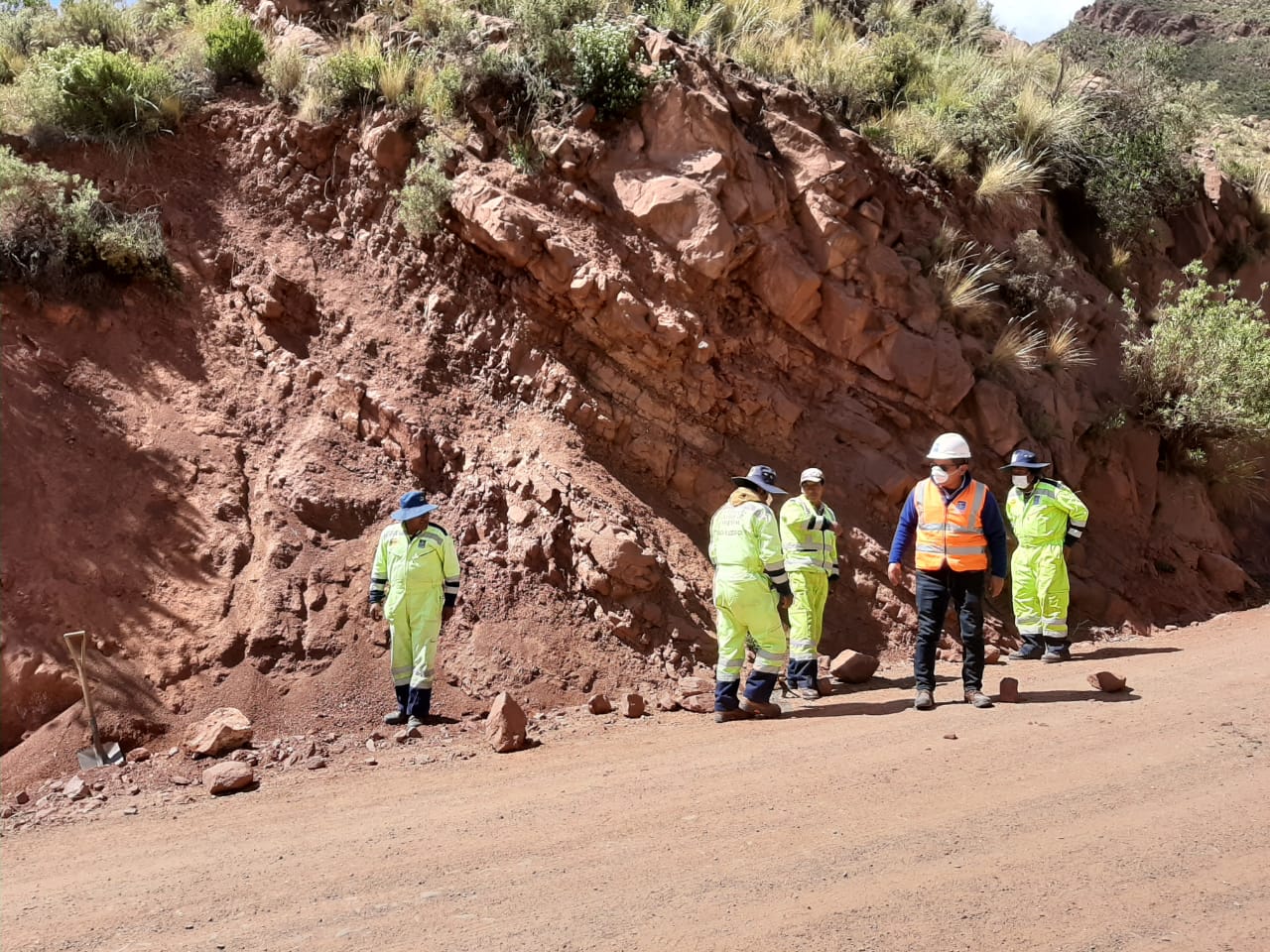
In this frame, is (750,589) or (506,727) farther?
(750,589)

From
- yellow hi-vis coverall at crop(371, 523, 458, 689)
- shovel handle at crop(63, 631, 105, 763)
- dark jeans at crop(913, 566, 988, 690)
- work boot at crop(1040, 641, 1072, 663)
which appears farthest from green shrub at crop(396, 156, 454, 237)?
work boot at crop(1040, 641, 1072, 663)

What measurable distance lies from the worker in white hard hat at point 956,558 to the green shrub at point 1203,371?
5968 mm

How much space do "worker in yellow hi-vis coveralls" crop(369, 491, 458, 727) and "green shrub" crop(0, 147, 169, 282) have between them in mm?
4310

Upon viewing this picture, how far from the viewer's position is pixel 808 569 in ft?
27.0

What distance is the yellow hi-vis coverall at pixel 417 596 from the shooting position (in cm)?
755

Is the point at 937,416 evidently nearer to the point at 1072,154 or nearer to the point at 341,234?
the point at 1072,154

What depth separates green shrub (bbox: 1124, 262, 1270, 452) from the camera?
37.7 ft

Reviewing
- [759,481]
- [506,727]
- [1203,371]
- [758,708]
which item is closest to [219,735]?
[506,727]

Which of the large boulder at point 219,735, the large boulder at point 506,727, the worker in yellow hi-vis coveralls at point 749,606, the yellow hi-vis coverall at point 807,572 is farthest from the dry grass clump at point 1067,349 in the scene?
the large boulder at point 219,735

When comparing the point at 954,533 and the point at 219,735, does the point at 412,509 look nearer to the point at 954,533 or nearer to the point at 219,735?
the point at 219,735

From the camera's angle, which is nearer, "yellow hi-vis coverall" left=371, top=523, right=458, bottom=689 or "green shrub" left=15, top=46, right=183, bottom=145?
"yellow hi-vis coverall" left=371, top=523, right=458, bottom=689

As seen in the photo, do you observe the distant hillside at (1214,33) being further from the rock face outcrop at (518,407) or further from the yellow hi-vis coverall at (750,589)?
the yellow hi-vis coverall at (750,589)

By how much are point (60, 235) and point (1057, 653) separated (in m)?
10.1

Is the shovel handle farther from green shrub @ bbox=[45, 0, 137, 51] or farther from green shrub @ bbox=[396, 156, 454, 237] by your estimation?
green shrub @ bbox=[45, 0, 137, 51]
